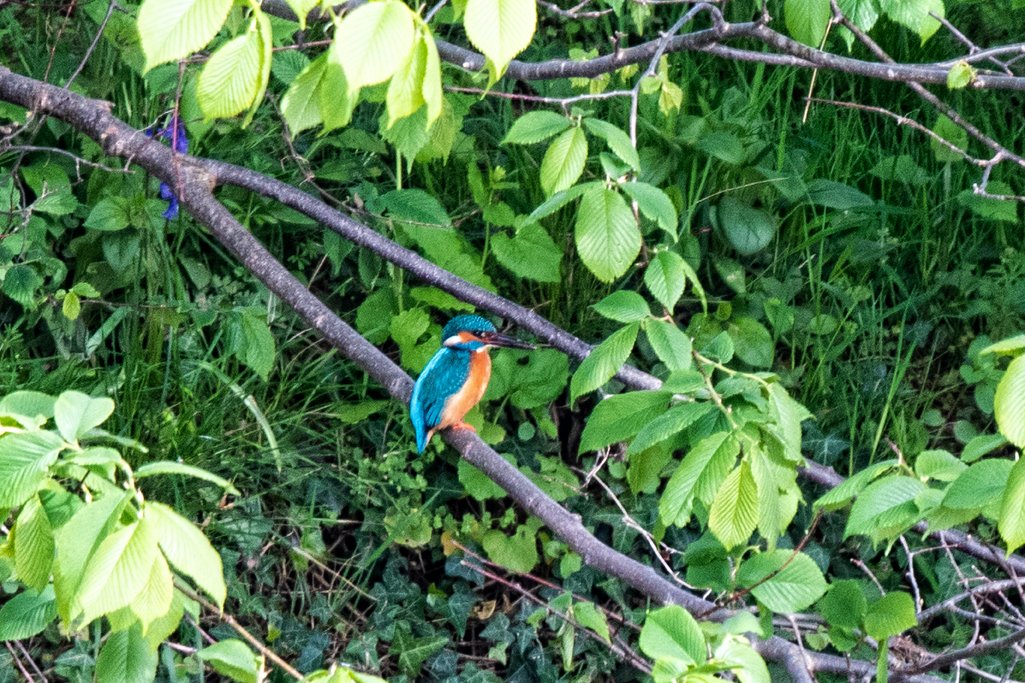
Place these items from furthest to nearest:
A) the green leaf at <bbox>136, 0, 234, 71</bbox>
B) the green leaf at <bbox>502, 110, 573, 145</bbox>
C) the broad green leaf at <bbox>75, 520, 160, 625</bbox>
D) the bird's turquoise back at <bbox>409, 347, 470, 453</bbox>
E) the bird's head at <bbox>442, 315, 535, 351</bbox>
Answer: the bird's head at <bbox>442, 315, 535, 351</bbox> → the bird's turquoise back at <bbox>409, 347, 470, 453</bbox> → the green leaf at <bbox>502, 110, 573, 145</bbox> → the green leaf at <bbox>136, 0, 234, 71</bbox> → the broad green leaf at <bbox>75, 520, 160, 625</bbox>

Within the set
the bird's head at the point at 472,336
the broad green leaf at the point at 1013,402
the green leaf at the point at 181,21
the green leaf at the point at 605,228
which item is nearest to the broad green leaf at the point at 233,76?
the green leaf at the point at 181,21

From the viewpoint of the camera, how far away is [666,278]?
1969mm

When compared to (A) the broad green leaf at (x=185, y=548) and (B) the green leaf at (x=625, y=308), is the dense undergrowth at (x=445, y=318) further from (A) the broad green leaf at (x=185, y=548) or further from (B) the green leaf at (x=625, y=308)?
(A) the broad green leaf at (x=185, y=548)

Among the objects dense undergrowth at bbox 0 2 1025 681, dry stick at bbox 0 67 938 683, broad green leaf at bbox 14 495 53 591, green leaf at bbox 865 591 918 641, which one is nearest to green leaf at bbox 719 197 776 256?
dense undergrowth at bbox 0 2 1025 681

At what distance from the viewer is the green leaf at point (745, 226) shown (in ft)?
11.7

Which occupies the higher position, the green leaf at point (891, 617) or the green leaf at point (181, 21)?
the green leaf at point (181, 21)

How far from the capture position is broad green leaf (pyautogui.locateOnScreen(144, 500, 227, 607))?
124 cm

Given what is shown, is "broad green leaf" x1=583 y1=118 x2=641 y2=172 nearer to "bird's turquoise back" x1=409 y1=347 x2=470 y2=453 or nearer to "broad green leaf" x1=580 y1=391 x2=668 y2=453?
"broad green leaf" x1=580 y1=391 x2=668 y2=453

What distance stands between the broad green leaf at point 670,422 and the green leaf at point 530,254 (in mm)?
1467

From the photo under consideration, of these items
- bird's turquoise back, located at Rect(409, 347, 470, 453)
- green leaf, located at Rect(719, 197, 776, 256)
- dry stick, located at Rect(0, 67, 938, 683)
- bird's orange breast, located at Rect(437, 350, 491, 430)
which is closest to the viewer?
dry stick, located at Rect(0, 67, 938, 683)

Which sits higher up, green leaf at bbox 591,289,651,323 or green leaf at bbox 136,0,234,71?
green leaf at bbox 136,0,234,71

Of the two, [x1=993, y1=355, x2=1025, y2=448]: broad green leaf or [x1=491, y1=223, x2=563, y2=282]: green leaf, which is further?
[x1=491, y1=223, x2=563, y2=282]: green leaf

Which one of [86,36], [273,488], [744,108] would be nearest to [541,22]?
[744,108]

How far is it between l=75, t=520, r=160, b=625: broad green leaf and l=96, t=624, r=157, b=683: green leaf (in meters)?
0.33
